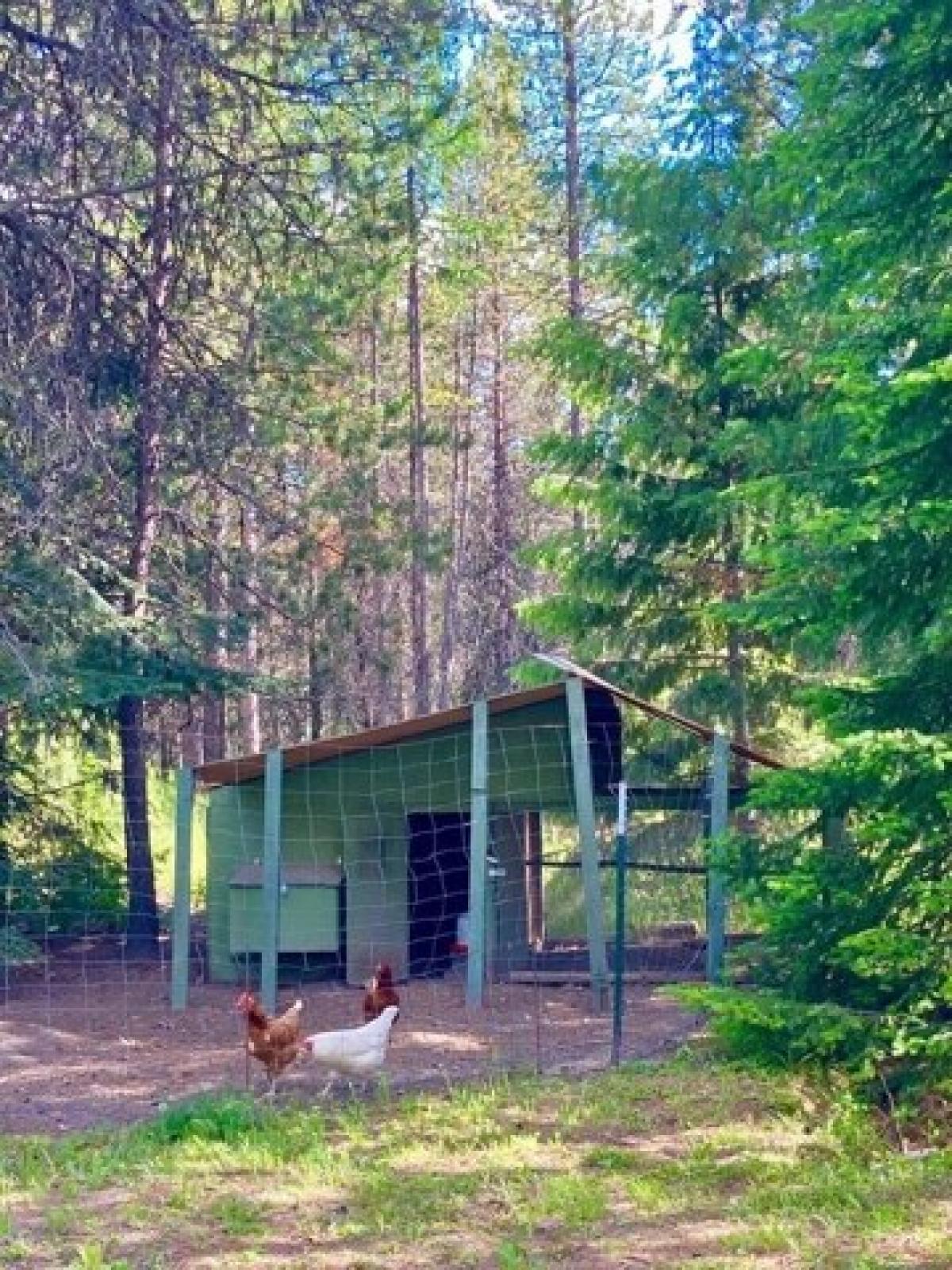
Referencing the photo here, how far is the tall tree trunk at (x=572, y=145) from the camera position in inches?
669

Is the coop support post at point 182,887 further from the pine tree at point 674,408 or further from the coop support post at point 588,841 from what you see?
the pine tree at point 674,408

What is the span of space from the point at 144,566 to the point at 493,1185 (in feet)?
27.5

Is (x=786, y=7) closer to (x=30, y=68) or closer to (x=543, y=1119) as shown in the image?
(x=30, y=68)

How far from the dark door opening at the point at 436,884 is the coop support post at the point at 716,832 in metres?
2.85

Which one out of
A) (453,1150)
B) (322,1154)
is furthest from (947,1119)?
(322,1154)

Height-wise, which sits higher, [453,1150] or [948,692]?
[948,692]

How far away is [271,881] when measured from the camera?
1020 cm

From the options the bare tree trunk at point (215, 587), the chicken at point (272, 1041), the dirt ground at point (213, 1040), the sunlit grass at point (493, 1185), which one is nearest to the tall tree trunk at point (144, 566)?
the bare tree trunk at point (215, 587)

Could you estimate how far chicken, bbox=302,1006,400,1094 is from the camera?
7480 mm

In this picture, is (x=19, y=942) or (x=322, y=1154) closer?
(x=322, y=1154)

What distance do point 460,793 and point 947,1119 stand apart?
582 centimetres

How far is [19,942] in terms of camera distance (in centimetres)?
1160

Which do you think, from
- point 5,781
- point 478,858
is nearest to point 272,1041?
point 478,858

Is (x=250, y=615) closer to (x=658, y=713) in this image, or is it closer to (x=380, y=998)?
(x=658, y=713)
